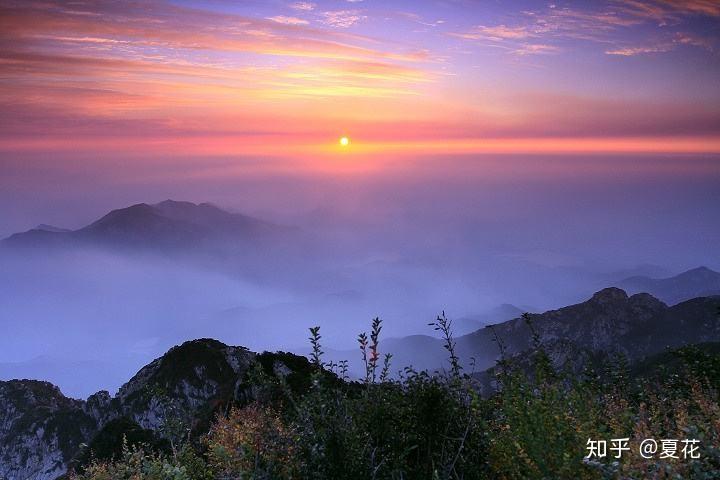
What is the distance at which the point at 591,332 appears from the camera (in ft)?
573

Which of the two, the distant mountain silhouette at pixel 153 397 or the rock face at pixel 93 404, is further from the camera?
the rock face at pixel 93 404

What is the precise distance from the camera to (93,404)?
7206cm

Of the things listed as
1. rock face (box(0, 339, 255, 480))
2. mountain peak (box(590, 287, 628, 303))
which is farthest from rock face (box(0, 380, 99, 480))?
mountain peak (box(590, 287, 628, 303))

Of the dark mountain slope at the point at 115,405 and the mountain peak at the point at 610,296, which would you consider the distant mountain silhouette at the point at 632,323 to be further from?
the dark mountain slope at the point at 115,405

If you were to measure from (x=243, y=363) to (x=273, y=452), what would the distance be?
4704 centimetres

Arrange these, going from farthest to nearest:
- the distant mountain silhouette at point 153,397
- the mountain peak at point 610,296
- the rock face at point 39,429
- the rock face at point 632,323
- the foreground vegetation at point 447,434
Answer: the mountain peak at point 610,296, the rock face at point 632,323, the rock face at point 39,429, the distant mountain silhouette at point 153,397, the foreground vegetation at point 447,434

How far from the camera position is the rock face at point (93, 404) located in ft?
167

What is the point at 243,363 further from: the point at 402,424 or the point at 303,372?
the point at 402,424

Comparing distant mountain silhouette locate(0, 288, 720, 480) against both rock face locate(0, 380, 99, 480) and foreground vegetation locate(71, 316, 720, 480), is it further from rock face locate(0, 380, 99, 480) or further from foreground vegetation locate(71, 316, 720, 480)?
foreground vegetation locate(71, 316, 720, 480)

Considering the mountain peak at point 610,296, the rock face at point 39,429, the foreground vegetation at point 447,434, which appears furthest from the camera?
the mountain peak at point 610,296

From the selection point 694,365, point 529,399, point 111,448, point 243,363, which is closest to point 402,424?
point 529,399

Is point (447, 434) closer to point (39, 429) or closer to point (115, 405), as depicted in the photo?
point (115, 405)

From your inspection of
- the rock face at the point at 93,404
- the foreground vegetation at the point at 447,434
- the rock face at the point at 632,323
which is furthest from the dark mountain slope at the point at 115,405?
the rock face at the point at 632,323

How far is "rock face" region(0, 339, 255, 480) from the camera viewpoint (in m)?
50.8
